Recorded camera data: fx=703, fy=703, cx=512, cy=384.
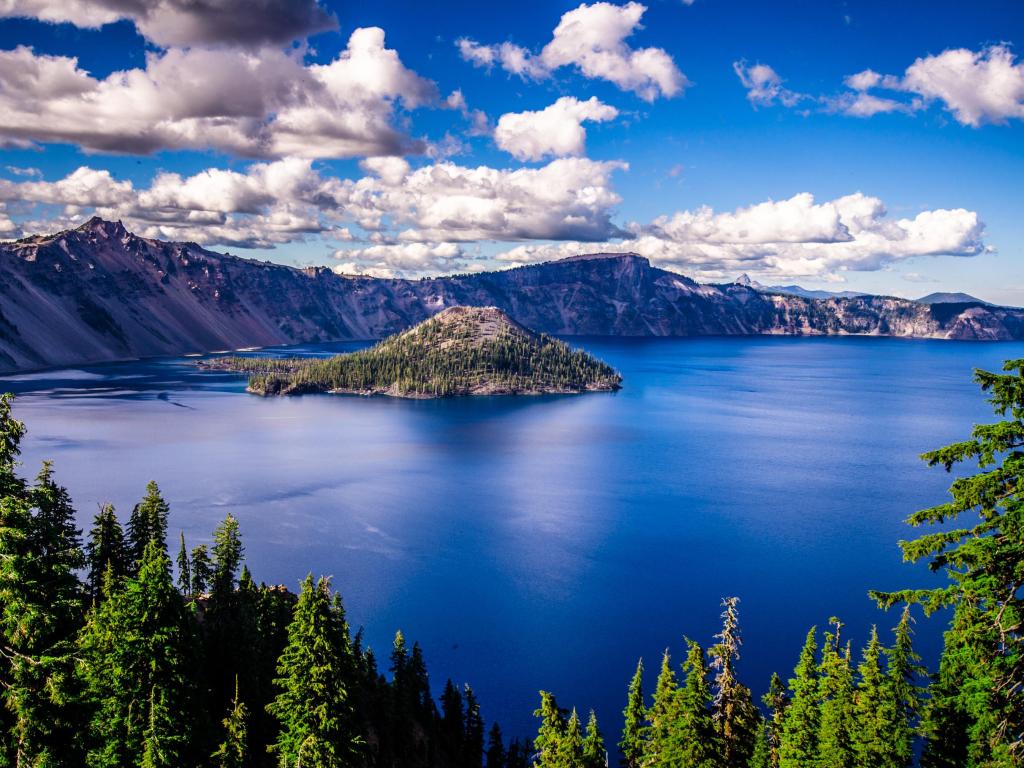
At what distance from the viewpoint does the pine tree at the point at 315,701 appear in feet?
98.2

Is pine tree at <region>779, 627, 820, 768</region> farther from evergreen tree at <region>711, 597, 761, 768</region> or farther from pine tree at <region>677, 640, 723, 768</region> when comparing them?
pine tree at <region>677, 640, 723, 768</region>

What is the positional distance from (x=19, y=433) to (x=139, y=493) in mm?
117269

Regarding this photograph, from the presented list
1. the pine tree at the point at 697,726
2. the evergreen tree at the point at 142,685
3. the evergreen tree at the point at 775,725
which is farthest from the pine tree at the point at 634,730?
the evergreen tree at the point at 142,685

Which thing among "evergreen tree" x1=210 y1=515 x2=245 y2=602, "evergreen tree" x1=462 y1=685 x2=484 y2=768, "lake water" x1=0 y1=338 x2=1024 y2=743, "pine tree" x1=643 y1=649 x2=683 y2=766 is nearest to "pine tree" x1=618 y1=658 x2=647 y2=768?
"pine tree" x1=643 y1=649 x2=683 y2=766

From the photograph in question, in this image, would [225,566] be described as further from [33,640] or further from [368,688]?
[33,640]

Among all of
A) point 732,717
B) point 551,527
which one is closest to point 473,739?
point 732,717

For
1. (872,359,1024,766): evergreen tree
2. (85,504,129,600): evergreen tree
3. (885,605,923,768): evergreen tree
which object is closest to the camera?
(872,359,1024,766): evergreen tree

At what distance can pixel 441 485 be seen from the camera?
142875mm

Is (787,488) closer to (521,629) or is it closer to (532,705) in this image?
(521,629)

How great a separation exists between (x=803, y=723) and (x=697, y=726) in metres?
5.12

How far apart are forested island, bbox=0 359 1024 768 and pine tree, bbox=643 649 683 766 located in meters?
0.12

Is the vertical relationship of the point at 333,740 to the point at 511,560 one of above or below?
above

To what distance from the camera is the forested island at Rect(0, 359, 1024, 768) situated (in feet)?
52.5

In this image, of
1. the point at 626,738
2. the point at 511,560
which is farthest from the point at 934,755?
the point at 511,560
